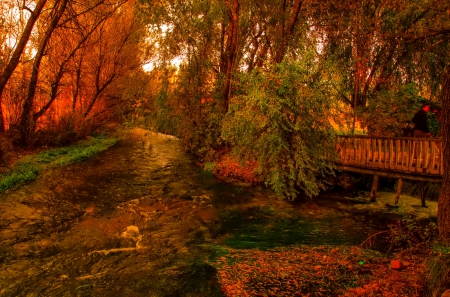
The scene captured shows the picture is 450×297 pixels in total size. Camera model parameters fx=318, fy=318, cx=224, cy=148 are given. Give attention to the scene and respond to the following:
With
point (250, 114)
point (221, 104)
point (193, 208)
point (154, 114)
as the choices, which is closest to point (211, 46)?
point (221, 104)

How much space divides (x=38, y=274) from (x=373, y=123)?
14987 millimetres

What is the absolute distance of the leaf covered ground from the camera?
17.8ft

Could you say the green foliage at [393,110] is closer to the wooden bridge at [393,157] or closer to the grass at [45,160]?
the wooden bridge at [393,157]

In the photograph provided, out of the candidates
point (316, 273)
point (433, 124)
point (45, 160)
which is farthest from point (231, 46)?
point (316, 273)

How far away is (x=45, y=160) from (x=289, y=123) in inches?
482

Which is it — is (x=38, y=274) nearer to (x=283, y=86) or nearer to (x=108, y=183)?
(x=108, y=183)

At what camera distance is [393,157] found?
40.6 ft

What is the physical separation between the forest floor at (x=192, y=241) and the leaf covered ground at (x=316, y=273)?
0.8 inches

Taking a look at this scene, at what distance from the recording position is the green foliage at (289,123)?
467 inches

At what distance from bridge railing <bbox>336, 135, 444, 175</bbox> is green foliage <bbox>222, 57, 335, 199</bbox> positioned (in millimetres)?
1454

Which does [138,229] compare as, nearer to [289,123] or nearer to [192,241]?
[192,241]

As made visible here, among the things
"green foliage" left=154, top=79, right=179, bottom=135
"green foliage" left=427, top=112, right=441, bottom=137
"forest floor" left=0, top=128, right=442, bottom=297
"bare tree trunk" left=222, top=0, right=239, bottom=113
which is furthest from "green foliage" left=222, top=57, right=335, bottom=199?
"green foliage" left=154, top=79, right=179, bottom=135

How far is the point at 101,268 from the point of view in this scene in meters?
6.51

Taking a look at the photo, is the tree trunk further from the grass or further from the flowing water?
the grass
